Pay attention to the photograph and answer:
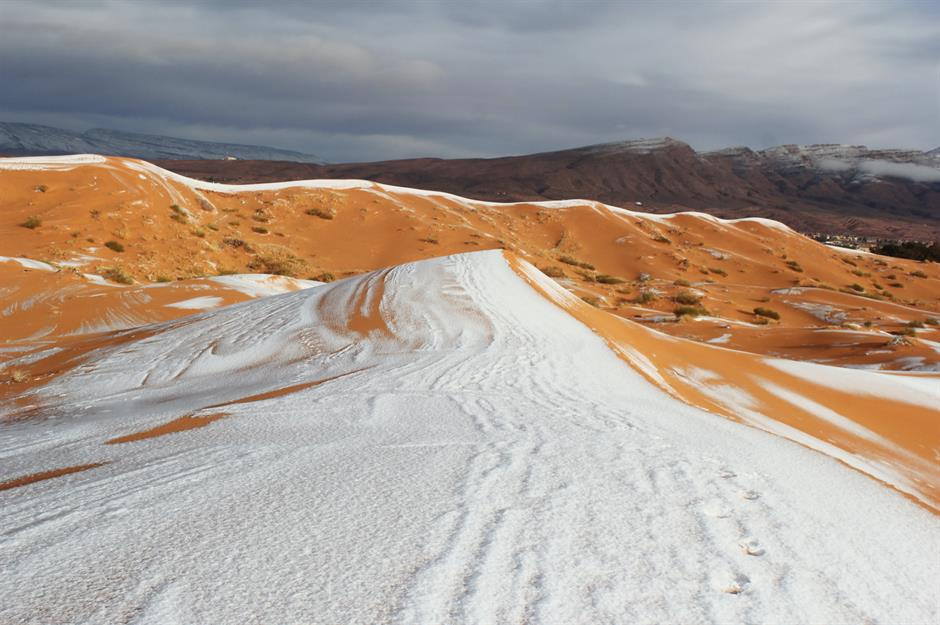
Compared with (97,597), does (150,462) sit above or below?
below

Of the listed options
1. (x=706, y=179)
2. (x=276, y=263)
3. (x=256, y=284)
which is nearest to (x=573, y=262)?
(x=276, y=263)

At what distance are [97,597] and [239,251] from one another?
830 inches

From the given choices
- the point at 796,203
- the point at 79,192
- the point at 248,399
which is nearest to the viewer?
the point at 248,399

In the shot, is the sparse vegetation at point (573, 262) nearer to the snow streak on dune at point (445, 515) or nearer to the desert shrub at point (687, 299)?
the desert shrub at point (687, 299)

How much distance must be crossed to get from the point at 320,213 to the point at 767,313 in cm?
1823

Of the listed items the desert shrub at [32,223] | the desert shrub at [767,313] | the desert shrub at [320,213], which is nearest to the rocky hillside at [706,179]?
the desert shrub at [320,213]

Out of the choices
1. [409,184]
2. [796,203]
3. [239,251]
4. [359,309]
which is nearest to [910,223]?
[796,203]

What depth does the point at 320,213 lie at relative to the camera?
2775cm

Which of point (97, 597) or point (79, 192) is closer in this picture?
point (97, 597)

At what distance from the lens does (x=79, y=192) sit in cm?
2098

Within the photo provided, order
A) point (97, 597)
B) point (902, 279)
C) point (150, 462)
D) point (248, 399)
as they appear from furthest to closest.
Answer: point (902, 279)
point (248, 399)
point (150, 462)
point (97, 597)

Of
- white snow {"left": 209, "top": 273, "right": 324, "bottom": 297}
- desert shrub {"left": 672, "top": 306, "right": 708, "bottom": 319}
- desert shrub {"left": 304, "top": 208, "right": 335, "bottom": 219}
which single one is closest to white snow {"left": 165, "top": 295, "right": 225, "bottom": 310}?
white snow {"left": 209, "top": 273, "right": 324, "bottom": 297}

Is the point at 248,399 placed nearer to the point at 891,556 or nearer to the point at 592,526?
the point at 592,526

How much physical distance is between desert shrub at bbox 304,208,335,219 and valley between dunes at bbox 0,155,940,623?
16.3 metres
